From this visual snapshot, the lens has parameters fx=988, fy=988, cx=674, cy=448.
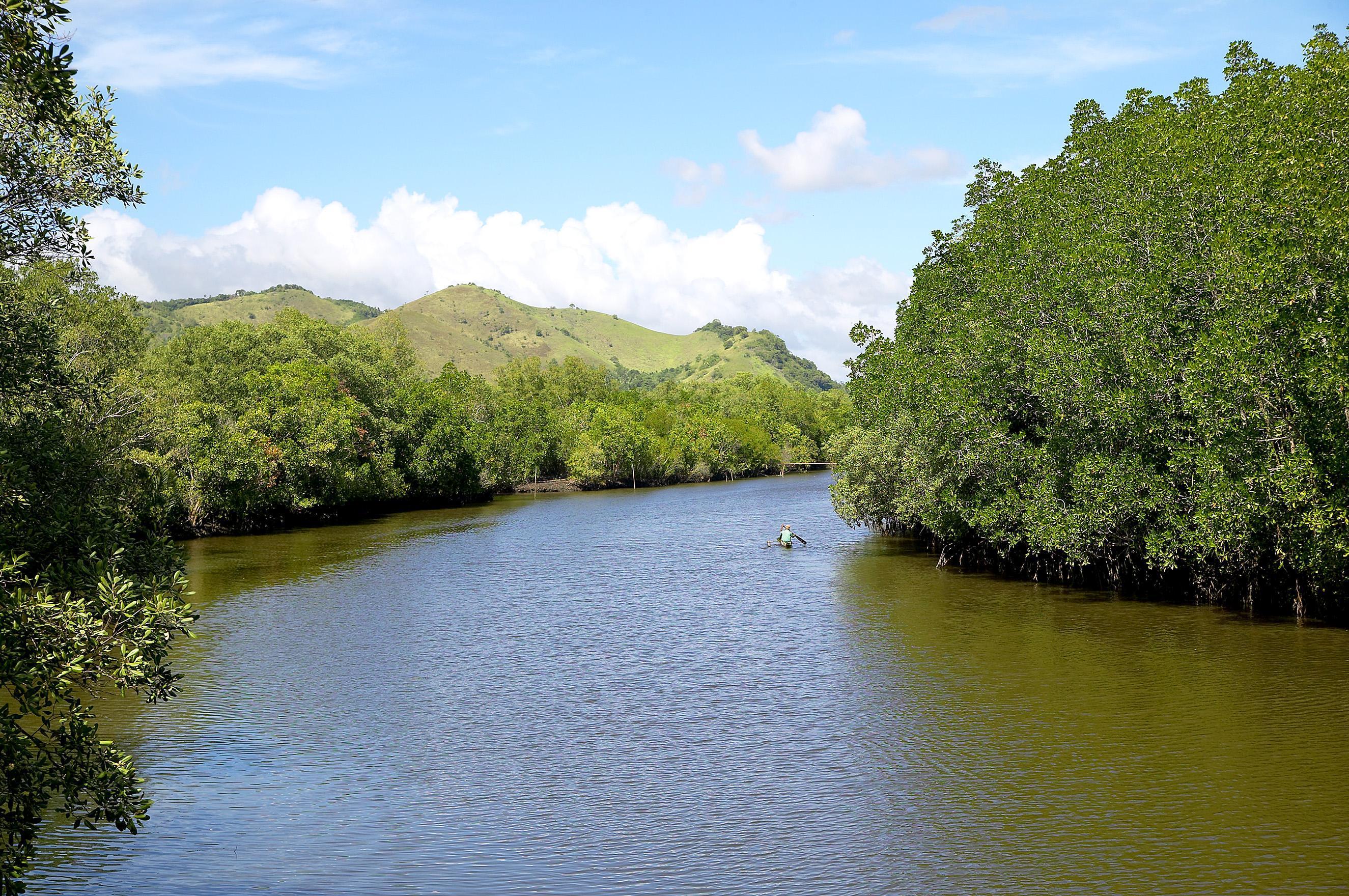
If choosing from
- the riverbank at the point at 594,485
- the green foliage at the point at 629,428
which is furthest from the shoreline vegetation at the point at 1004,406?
the riverbank at the point at 594,485

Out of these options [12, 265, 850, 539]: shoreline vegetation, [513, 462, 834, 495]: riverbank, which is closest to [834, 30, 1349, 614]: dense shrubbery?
[12, 265, 850, 539]: shoreline vegetation

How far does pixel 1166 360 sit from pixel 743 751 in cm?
1754

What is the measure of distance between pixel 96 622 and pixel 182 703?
15.2 meters

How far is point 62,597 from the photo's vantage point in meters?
11.1

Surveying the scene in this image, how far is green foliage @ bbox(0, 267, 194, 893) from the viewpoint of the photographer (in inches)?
394

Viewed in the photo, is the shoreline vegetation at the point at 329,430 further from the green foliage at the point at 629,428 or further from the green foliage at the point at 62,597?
the green foliage at the point at 62,597

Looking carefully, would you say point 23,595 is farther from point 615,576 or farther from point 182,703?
point 615,576

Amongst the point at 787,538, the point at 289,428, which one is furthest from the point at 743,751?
the point at 289,428

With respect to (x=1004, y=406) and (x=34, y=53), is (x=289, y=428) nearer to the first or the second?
(x=1004, y=406)

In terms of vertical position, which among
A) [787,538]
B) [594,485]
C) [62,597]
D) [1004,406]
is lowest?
[787,538]

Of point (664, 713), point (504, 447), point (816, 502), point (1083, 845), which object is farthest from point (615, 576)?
point (504, 447)

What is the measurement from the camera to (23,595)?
10570 mm

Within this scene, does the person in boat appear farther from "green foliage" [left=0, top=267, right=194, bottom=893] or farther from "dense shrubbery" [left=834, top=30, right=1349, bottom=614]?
"green foliage" [left=0, top=267, right=194, bottom=893]

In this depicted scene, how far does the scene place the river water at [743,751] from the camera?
14.6 m
